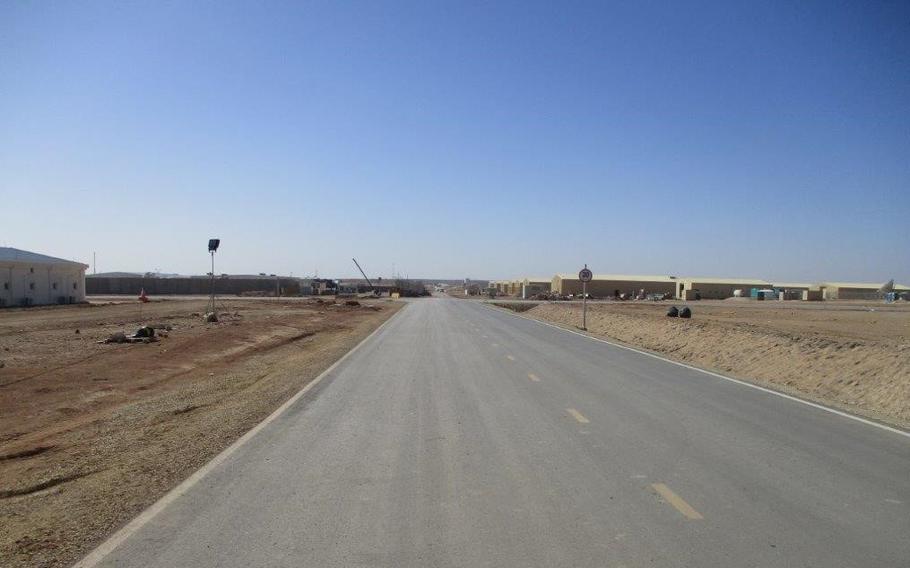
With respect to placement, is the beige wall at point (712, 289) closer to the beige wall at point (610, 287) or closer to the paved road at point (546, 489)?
the beige wall at point (610, 287)

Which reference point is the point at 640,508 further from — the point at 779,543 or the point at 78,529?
the point at 78,529

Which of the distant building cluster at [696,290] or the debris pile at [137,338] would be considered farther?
the distant building cluster at [696,290]

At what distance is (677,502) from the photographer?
236 inches

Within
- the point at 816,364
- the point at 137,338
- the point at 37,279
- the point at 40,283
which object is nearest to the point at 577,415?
the point at 816,364

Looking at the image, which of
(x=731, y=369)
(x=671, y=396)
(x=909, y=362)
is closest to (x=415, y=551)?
(x=671, y=396)

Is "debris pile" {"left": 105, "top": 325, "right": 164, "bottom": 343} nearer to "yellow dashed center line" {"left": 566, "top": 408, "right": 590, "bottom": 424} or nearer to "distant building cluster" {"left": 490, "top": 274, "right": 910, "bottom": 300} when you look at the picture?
"yellow dashed center line" {"left": 566, "top": 408, "right": 590, "bottom": 424}

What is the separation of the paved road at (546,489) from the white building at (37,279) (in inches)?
2002

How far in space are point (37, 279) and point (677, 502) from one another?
204 feet

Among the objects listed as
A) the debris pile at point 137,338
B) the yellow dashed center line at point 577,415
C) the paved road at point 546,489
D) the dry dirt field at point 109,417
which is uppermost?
the debris pile at point 137,338

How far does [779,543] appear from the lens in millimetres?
5070

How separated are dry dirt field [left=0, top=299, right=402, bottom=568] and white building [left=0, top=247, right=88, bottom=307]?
29267 mm

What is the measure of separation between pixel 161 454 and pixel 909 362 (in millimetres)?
13744

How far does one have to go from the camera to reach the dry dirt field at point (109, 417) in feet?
19.4

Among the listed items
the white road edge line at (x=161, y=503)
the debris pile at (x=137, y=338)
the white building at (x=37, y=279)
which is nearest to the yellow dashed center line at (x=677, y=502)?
the white road edge line at (x=161, y=503)
